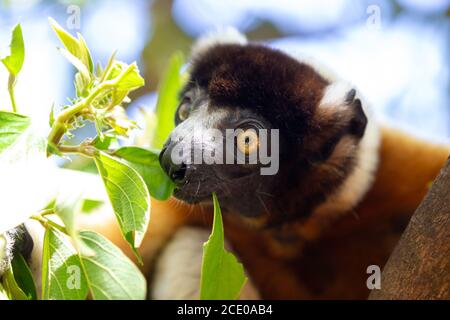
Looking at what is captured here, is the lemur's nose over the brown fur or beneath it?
over

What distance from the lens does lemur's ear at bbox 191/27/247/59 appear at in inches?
143

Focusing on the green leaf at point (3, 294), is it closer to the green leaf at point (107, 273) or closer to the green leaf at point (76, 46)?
the green leaf at point (107, 273)

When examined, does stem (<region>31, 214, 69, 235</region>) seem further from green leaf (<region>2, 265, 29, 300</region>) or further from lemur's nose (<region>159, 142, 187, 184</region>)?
lemur's nose (<region>159, 142, 187, 184</region>)

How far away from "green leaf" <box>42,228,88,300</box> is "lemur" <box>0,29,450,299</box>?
55 cm

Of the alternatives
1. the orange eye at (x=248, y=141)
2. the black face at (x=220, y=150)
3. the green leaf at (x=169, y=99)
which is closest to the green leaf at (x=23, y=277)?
the black face at (x=220, y=150)

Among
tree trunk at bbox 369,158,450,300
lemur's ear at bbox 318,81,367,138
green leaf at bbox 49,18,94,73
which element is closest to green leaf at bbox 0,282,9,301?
green leaf at bbox 49,18,94,73

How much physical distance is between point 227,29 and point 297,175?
115 cm

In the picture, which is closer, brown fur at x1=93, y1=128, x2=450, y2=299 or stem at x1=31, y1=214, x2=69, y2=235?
stem at x1=31, y1=214, x2=69, y2=235

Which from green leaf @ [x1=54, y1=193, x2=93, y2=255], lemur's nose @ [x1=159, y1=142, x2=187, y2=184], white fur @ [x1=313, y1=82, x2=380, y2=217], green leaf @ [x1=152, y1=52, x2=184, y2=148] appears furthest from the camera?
green leaf @ [x1=152, y1=52, x2=184, y2=148]

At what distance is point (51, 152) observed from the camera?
198 centimetres

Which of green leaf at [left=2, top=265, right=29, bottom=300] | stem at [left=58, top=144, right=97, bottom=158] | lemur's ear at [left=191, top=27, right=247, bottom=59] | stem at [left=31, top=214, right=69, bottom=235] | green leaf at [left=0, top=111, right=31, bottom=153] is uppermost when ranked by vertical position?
lemur's ear at [left=191, top=27, right=247, bottom=59]

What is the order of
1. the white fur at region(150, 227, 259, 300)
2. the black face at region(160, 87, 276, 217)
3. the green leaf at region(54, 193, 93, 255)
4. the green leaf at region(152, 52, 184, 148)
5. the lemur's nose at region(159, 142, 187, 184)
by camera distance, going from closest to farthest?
the green leaf at region(54, 193, 93, 255) < the lemur's nose at region(159, 142, 187, 184) < the black face at region(160, 87, 276, 217) < the white fur at region(150, 227, 259, 300) < the green leaf at region(152, 52, 184, 148)

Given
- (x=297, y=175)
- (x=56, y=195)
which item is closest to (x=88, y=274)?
(x=56, y=195)
